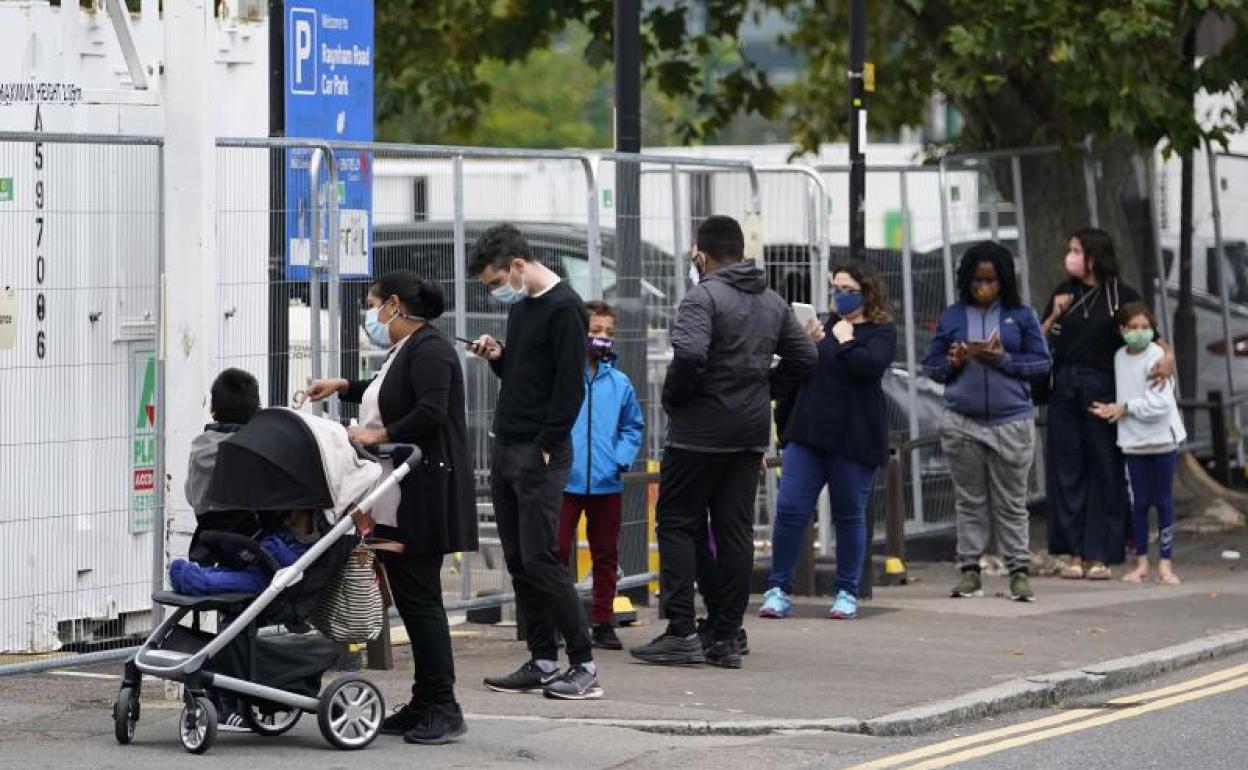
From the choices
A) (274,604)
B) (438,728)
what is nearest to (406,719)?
(438,728)

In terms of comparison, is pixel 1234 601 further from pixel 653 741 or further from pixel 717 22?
pixel 717 22

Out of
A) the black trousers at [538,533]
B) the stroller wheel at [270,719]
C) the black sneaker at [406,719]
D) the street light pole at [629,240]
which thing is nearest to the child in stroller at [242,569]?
the stroller wheel at [270,719]

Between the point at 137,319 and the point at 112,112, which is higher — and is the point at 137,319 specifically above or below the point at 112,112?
below

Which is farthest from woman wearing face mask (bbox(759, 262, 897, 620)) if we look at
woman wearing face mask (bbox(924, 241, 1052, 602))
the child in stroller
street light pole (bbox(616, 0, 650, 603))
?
the child in stroller

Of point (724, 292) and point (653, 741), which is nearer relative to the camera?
point (653, 741)

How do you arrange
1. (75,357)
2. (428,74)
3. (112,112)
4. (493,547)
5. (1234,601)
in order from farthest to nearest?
(428,74), (1234,601), (493,547), (112,112), (75,357)

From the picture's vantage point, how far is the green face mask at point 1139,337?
47.4 ft

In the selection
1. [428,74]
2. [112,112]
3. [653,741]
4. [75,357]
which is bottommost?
[653,741]

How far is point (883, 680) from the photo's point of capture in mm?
10852

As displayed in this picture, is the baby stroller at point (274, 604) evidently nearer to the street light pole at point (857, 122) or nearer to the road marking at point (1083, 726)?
the road marking at point (1083, 726)

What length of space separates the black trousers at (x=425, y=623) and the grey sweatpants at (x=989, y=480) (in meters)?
5.33

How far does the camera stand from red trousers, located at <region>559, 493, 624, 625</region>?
11.6 meters

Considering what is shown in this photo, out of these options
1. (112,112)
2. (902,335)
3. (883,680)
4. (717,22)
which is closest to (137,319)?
(112,112)

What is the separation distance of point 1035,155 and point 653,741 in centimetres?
912
